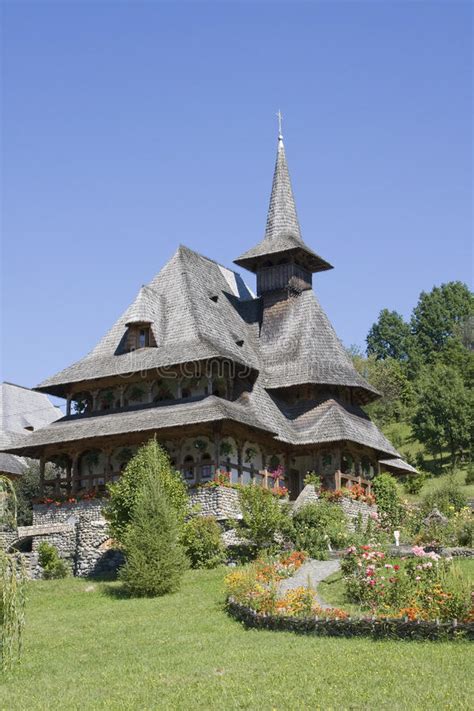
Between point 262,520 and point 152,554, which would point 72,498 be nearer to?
point 262,520

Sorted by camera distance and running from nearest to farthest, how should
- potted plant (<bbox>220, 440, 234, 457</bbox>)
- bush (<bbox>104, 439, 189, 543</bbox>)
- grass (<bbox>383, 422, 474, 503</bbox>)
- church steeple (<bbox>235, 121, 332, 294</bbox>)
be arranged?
bush (<bbox>104, 439, 189, 543</bbox>) < potted plant (<bbox>220, 440, 234, 457</bbox>) < church steeple (<bbox>235, 121, 332, 294</bbox>) < grass (<bbox>383, 422, 474, 503</bbox>)

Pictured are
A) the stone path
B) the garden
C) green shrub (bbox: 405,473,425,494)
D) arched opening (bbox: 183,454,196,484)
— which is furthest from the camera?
green shrub (bbox: 405,473,425,494)

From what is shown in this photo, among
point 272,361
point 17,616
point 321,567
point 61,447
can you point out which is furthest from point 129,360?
point 17,616

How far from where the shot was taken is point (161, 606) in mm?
24812

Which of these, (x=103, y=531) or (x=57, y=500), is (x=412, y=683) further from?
(x=57, y=500)

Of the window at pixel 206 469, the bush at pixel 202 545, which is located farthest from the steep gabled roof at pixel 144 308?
the bush at pixel 202 545

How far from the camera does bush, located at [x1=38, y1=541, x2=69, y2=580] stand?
33.2 meters

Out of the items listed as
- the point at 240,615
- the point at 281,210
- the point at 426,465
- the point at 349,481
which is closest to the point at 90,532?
the point at 349,481

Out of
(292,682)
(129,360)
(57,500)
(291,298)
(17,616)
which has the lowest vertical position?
(292,682)

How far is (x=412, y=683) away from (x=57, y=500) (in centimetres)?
2349

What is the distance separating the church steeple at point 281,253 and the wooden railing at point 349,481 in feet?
32.4

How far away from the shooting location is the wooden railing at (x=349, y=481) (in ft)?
124

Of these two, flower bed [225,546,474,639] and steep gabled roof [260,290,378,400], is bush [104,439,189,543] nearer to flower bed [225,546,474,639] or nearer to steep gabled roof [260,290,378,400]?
flower bed [225,546,474,639]

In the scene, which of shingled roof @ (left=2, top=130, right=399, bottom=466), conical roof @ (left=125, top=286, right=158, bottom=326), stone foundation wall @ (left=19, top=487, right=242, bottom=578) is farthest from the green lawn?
conical roof @ (left=125, top=286, right=158, bottom=326)
